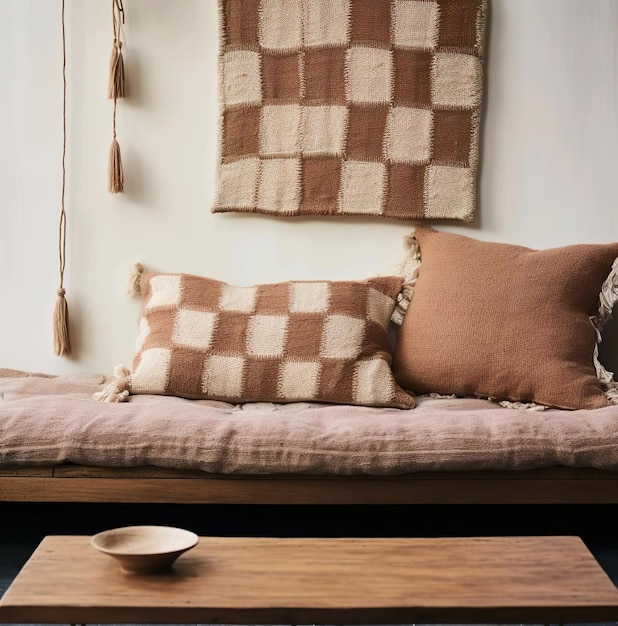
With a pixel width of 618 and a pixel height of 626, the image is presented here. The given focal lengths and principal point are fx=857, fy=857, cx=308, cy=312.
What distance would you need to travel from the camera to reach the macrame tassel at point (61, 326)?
2.81 m

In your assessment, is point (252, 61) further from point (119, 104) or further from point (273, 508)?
point (273, 508)

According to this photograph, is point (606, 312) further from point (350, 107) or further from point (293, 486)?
point (293, 486)

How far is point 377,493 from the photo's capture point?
6.66ft

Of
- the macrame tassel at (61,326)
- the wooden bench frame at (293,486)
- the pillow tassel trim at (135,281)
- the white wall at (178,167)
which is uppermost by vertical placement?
the white wall at (178,167)

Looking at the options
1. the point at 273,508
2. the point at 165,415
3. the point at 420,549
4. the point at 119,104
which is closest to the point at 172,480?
the point at 165,415

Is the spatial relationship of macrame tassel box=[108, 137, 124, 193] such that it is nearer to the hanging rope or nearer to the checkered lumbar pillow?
the hanging rope

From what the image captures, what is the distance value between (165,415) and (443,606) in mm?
1026

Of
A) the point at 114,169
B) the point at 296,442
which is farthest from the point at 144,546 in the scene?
the point at 114,169

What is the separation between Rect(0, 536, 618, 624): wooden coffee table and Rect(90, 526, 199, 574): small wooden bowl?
2 centimetres

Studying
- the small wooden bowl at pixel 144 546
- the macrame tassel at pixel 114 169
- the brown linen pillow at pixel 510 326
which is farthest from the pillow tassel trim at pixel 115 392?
the small wooden bowl at pixel 144 546

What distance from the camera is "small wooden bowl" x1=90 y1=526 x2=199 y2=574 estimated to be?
126 centimetres

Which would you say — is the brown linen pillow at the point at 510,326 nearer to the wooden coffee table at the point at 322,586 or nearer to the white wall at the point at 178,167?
the white wall at the point at 178,167

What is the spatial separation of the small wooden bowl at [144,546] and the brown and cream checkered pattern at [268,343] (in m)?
1.14

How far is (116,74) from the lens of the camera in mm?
2771
